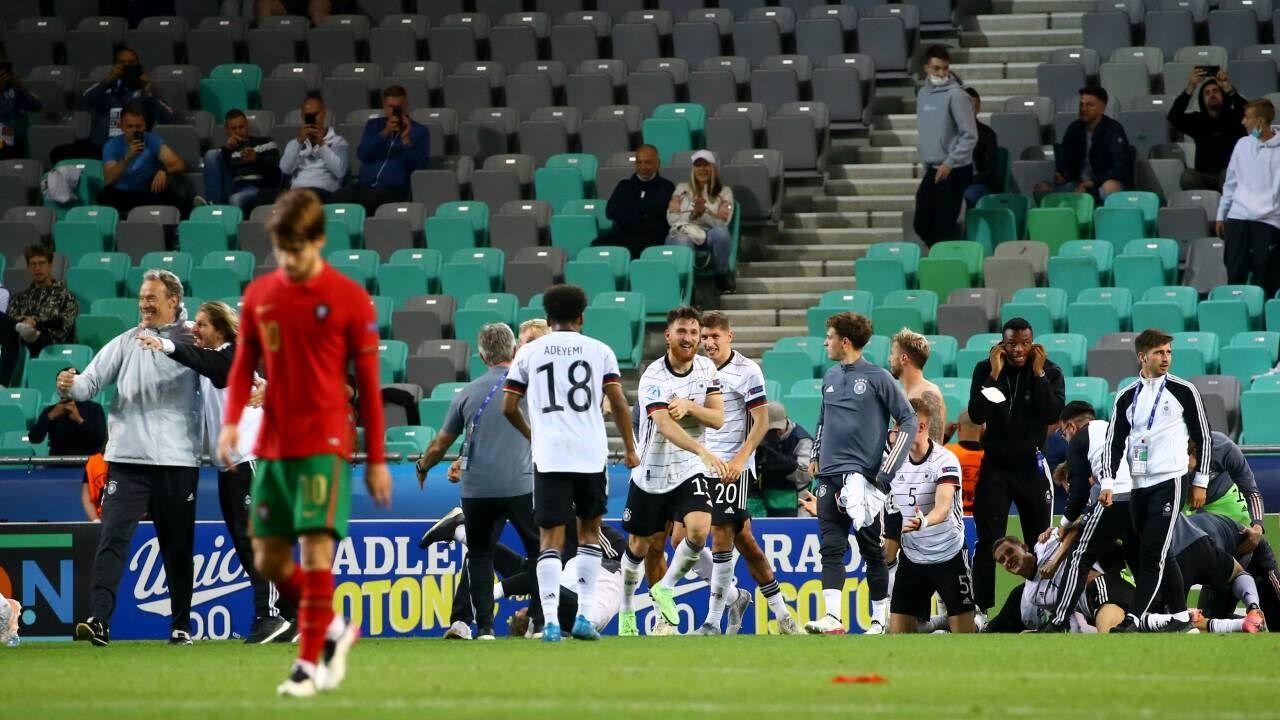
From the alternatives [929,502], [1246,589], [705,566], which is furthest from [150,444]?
[1246,589]

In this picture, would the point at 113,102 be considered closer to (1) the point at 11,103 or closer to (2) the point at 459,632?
(1) the point at 11,103

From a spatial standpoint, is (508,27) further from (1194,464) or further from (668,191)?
(1194,464)

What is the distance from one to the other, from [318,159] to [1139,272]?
8949mm

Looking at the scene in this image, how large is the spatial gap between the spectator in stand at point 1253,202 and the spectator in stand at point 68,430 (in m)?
10.4

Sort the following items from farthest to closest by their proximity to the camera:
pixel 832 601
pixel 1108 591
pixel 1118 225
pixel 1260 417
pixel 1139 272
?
pixel 1118 225 → pixel 1139 272 → pixel 1260 417 → pixel 1108 591 → pixel 832 601

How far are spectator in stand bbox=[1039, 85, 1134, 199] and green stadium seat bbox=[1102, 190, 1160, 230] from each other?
20cm

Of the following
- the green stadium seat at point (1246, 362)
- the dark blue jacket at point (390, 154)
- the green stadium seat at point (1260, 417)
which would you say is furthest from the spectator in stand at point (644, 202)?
the green stadium seat at point (1260, 417)

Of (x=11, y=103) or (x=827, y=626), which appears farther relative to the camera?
(x=11, y=103)

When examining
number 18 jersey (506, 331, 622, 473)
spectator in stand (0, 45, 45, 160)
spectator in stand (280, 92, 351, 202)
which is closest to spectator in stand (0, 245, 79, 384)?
spectator in stand (280, 92, 351, 202)

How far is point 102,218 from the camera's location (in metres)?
20.3

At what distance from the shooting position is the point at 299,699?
704 centimetres

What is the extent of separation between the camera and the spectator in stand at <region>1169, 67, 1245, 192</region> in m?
18.1

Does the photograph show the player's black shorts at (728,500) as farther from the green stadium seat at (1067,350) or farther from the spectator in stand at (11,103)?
the spectator in stand at (11,103)

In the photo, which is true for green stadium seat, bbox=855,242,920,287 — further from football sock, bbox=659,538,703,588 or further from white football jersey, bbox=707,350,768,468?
football sock, bbox=659,538,703,588
